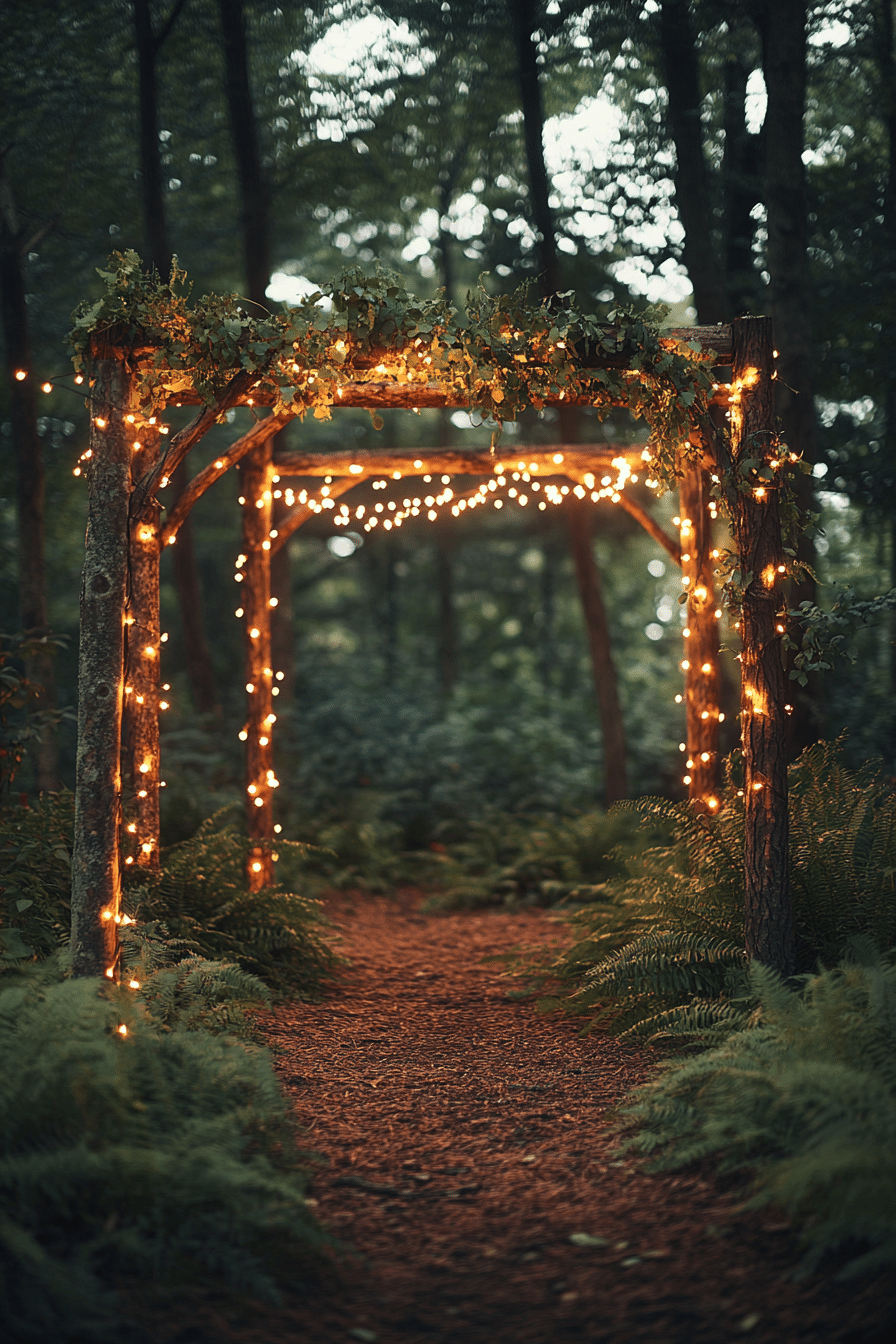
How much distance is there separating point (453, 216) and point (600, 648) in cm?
798

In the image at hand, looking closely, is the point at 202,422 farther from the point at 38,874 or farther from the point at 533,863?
the point at 533,863

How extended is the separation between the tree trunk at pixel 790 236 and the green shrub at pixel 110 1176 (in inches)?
218

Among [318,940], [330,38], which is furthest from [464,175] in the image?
[318,940]

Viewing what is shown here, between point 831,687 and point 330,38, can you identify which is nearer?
Result: point 330,38

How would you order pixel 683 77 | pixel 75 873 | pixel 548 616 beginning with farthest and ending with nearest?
1. pixel 548 616
2. pixel 683 77
3. pixel 75 873

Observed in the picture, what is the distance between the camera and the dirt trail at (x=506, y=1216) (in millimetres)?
2639

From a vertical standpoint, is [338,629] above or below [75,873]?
above

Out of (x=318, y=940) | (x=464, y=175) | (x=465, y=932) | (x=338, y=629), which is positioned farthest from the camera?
(x=338, y=629)

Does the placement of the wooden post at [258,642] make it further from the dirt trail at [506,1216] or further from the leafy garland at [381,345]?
the leafy garland at [381,345]

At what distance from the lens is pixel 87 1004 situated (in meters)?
3.52

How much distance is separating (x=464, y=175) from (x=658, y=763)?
852 cm

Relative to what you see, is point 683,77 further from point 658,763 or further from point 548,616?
point 548,616

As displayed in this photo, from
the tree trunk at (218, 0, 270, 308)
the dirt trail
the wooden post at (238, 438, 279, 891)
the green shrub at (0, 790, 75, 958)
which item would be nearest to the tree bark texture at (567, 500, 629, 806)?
the wooden post at (238, 438, 279, 891)

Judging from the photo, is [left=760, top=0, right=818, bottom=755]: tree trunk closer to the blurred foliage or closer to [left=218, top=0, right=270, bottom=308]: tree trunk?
[left=218, top=0, right=270, bottom=308]: tree trunk
